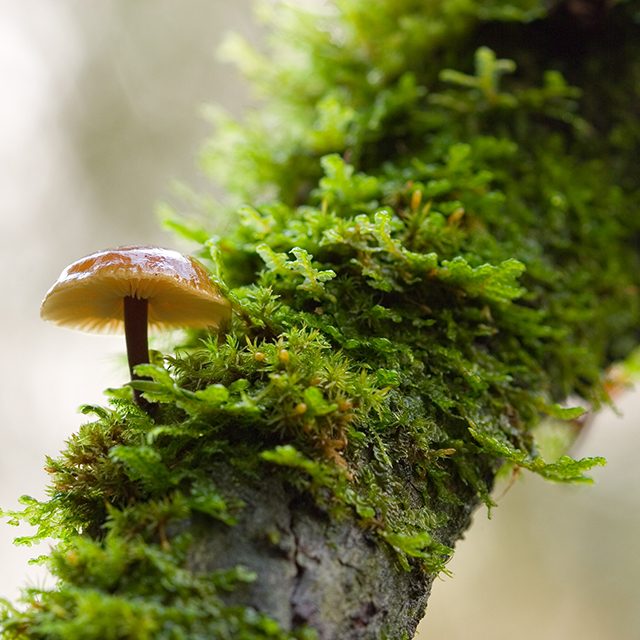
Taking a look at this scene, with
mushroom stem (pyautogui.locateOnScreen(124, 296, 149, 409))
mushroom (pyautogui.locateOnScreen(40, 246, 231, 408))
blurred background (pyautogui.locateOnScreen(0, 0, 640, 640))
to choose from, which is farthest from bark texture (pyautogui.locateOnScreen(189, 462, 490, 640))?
blurred background (pyautogui.locateOnScreen(0, 0, 640, 640))

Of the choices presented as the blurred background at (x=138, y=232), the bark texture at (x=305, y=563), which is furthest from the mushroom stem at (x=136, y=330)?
the blurred background at (x=138, y=232)

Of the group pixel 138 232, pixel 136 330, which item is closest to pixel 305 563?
pixel 136 330

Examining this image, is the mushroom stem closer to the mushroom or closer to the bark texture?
the mushroom

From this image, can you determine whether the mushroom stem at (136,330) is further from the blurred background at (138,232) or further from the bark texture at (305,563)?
the blurred background at (138,232)

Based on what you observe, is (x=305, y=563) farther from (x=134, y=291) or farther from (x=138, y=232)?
(x=138, y=232)

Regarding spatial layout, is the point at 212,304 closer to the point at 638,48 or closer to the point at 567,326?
the point at 567,326

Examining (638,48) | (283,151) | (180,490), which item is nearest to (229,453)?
(180,490)
